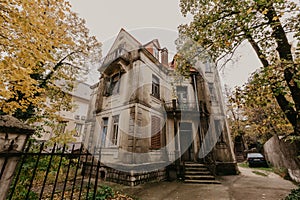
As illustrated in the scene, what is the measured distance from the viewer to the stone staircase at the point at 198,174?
849 centimetres

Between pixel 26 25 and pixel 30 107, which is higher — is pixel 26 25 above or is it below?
above

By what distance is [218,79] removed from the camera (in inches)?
559

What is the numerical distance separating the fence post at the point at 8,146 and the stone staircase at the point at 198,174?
28.8ft

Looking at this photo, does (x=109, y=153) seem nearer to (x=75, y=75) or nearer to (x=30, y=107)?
(x=30, y=107)

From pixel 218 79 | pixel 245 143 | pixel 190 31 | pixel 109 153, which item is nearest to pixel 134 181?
pixel 109 153

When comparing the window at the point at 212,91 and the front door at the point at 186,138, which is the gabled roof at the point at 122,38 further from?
the front door at the point at 186,138

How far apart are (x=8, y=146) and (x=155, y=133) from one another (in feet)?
28.7

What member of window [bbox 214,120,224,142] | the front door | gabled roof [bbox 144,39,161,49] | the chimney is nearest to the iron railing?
gabled roof [bbox 144,39,161,49]

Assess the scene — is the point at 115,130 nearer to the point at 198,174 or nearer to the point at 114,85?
the point at 114,85

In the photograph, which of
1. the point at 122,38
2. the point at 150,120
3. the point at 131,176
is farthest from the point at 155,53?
the point at 131,176

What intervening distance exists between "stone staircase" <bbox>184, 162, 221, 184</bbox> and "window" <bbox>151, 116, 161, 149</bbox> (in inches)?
103

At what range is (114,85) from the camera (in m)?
11.7

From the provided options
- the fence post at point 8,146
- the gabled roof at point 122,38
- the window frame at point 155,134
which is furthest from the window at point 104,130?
the fence post at point 8,146

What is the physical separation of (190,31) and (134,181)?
8.51 metres
